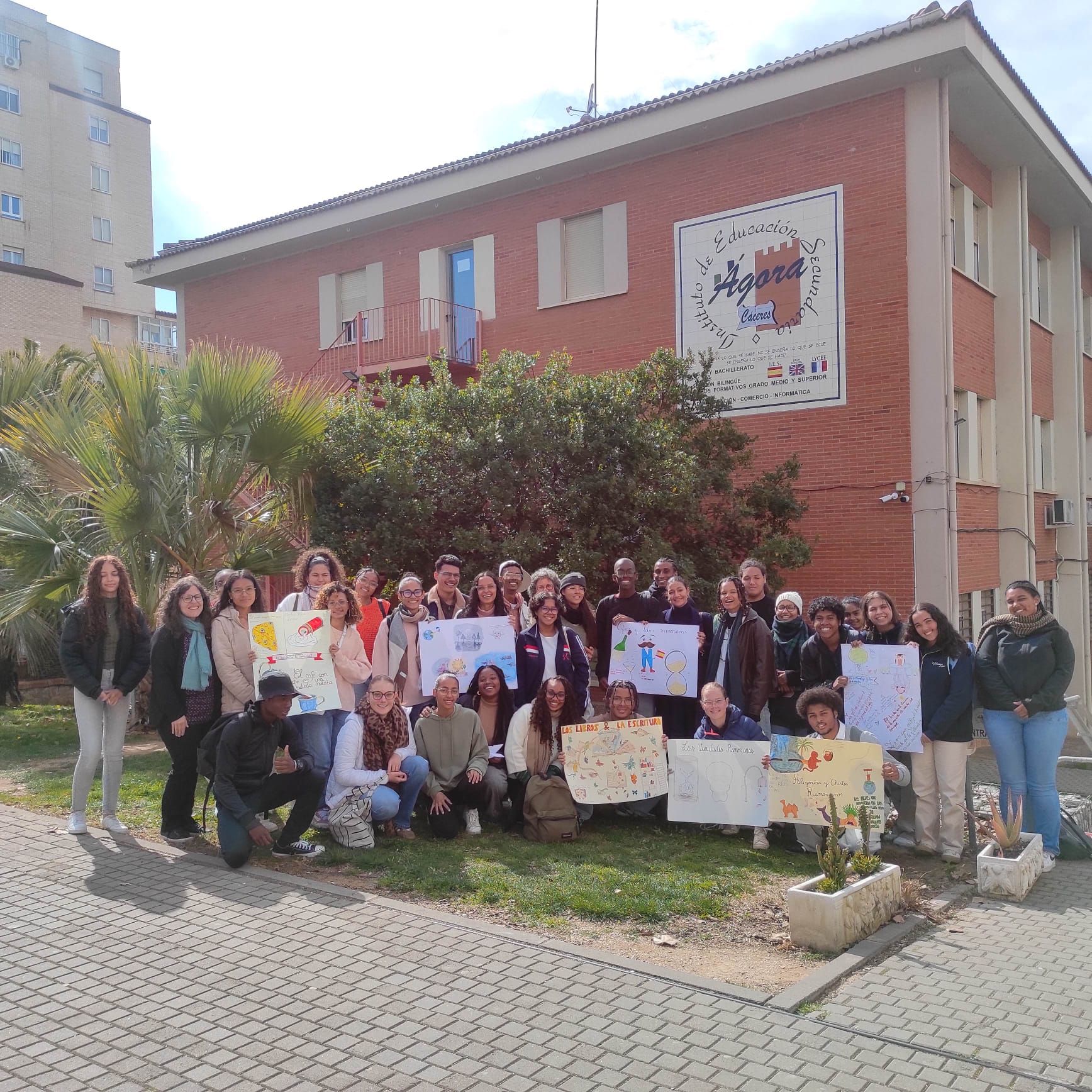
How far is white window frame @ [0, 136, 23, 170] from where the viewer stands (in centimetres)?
5000

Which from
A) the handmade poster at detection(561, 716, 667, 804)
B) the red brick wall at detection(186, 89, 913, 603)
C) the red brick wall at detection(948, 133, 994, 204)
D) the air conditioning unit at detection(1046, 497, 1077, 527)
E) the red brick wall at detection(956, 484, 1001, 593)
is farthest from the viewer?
Result: the air conditioning unit at detection(1046, 497, 1077, 527)

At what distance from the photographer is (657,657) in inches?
341

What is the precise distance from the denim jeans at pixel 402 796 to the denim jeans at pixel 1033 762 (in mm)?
4299

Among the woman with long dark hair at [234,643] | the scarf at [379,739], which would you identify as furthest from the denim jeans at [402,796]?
the woman with long dark hair at [234,643]

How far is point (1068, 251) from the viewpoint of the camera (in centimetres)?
2206

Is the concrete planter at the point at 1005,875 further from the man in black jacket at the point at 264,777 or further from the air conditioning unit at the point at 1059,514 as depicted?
the air conditioning unit at the point at 1059,514

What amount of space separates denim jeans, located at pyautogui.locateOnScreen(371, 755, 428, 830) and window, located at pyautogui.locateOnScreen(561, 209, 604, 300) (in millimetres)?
12297

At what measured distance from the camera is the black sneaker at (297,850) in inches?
277

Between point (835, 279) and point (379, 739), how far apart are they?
11.0 meters

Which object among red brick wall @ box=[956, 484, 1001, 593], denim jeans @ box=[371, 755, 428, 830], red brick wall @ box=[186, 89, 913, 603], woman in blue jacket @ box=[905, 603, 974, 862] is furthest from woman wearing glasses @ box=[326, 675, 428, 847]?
red brick wall @ box=[956, 484, 1001, 593]

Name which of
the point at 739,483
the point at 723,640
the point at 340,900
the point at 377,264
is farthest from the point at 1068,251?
the point at 340,900

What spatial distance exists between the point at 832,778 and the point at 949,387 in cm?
952

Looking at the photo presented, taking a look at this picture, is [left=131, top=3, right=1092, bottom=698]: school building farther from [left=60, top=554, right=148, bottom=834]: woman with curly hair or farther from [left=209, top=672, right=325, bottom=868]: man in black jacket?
[left=60, top=554, right=148, bottom=834]: woman with curly hair

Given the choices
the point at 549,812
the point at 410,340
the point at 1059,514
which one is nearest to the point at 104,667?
the point at 549,812
